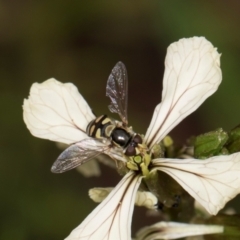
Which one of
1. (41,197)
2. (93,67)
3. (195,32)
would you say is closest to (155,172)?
(41,197)

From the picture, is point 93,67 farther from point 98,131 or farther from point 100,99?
point 98,131

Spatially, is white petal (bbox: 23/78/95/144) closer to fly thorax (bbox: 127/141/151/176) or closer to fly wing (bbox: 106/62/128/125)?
fly wing (bbox: 106/62/128/125)

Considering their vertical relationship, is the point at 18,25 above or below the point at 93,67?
above

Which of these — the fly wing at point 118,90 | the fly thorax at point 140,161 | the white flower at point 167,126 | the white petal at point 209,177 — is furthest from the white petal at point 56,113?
the white petal at point 209,177

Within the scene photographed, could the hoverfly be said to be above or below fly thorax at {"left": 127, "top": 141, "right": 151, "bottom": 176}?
above

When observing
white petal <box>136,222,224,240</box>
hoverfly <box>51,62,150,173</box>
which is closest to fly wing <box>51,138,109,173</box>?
hoverfly <box>51,62,150,173</box>

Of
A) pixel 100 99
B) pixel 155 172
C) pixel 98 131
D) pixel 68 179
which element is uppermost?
pixel 98 131

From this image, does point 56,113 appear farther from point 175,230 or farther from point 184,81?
point 175,230
